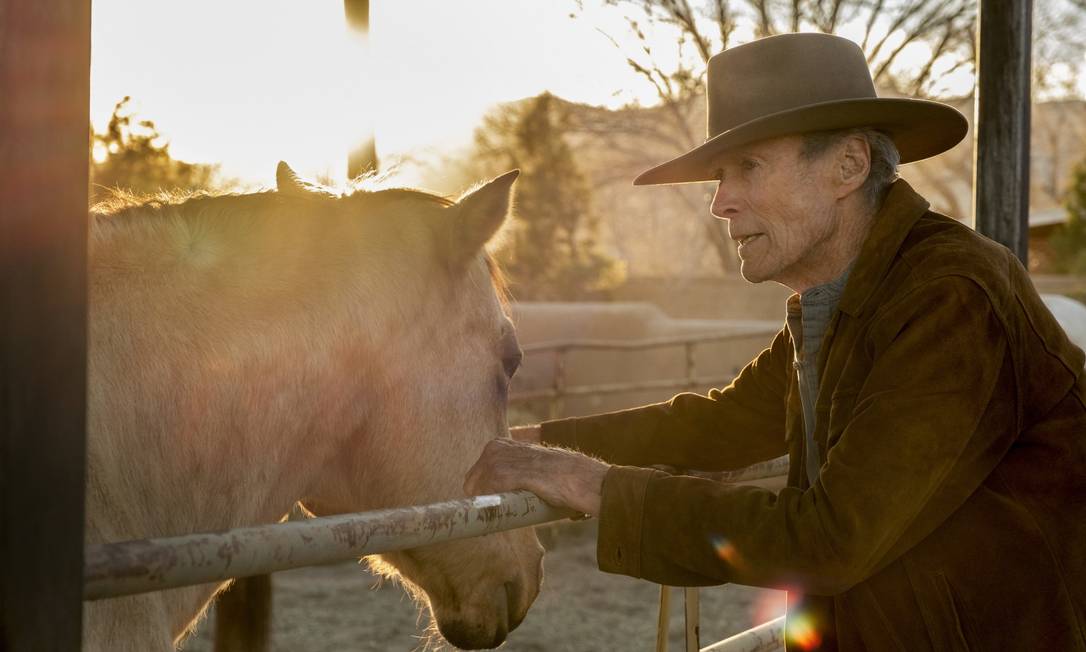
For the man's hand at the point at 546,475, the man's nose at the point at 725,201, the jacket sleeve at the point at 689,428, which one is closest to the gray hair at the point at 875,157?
the man's nose at the point at 725,201

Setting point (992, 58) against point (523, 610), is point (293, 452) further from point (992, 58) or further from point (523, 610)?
point (992, 58)

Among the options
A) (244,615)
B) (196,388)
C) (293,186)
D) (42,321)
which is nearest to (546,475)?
(196,388)

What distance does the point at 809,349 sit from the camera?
6.70ft

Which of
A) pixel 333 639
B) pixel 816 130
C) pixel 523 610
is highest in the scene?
pixel 816 130

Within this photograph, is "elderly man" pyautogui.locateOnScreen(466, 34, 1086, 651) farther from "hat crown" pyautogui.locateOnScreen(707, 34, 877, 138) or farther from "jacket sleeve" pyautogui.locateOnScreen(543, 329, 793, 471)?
"jacket sleeve" pyautogui.locateOnScreen(543, 329, 793, 471)

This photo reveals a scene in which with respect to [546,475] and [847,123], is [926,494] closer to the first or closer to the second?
[546,475]

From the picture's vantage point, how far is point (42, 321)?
99 centimetres

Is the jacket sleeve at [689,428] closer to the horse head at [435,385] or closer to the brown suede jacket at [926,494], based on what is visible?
the horse head at [435,385]

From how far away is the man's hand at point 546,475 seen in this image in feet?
5.79

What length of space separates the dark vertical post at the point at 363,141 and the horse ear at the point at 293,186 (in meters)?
1.24

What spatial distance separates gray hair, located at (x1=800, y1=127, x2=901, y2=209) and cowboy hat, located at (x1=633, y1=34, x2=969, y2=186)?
22 millimetres

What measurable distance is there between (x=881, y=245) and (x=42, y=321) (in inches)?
55.5

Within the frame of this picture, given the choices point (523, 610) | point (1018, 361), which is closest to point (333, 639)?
point (523, 610)

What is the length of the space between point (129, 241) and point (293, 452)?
481 mm
